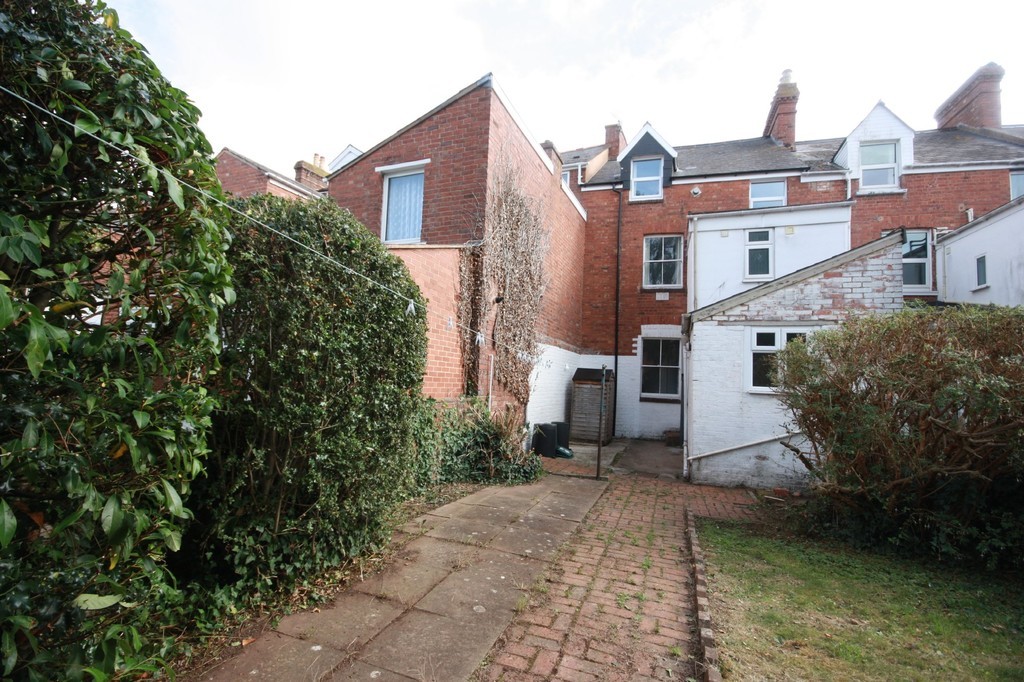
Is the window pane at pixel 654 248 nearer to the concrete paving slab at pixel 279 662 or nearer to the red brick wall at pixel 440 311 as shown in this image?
the red brick wall at pixel 440 311

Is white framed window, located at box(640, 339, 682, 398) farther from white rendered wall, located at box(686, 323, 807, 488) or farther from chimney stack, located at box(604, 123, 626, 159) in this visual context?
chimney stack, located at box(604, 123, 626, 159)

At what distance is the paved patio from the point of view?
2771mm

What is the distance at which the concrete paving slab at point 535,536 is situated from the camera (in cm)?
466

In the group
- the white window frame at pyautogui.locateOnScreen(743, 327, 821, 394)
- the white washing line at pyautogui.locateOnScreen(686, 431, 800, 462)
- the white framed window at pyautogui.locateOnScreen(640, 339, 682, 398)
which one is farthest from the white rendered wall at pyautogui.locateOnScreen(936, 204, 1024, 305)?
the white framed window at pyautogui.locateOnScreen(640, 339, 682, 398)

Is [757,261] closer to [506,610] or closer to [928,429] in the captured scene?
[928,429]

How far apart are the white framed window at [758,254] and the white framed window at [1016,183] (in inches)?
312

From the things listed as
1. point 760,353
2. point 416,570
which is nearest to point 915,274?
point 760,353

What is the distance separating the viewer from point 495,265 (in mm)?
9586

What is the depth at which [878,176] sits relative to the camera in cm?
1465

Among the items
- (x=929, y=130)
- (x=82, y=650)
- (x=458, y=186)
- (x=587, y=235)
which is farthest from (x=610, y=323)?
(x=82, y=650)

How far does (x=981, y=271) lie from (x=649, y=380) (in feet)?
26.4

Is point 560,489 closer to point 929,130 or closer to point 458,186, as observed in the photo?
point 458,186

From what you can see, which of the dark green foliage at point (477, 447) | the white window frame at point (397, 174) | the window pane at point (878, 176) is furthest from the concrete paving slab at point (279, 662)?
the window pane at point (878, 176)

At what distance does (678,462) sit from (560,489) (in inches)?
189
